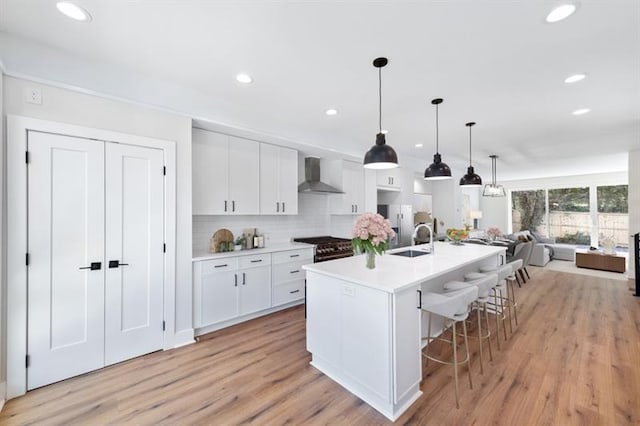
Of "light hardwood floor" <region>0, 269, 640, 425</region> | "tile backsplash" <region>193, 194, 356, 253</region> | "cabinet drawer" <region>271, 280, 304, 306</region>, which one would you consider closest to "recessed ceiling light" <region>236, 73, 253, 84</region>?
"tile backsplash" <region>193, 194, 356, 253</region>

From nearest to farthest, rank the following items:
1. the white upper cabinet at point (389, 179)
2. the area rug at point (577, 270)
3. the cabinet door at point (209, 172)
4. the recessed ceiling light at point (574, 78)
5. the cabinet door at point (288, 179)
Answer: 1. the recessed ceiling light at point (574, 78)
2. the cabinet door at point (209, 172)
3. the cabinet door at point (288, 179)
4. the white upper cabinet at point (389, 179)
5. the area rug at point (577, 270)

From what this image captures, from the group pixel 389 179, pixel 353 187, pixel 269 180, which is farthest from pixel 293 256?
pixel 389 179

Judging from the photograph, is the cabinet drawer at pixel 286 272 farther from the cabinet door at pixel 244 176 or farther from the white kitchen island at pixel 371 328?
the white kitchen island at pixel 371 328

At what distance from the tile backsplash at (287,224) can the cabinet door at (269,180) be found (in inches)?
14.5

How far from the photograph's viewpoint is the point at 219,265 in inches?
128

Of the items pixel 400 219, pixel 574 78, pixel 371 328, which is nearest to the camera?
pixel 371 328

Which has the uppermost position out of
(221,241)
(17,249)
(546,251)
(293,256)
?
(17,249)

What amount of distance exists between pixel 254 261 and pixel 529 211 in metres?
10.1

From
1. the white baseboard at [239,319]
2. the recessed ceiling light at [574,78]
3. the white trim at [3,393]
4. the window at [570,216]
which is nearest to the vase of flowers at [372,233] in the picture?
the white baseboard at [239,319]

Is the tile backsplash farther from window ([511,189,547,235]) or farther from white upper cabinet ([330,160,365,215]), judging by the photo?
window ([511,189,547,235])

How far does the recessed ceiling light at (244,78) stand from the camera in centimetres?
256

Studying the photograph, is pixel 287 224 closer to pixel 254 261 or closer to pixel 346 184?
pixel 254 261

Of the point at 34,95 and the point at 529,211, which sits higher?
the point at 34,95

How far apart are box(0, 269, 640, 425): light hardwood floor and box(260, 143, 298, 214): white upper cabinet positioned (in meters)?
1.81
